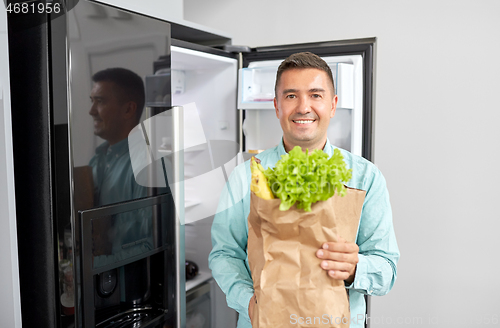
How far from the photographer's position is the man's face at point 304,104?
47.7 inches

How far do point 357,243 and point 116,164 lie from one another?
2.35 ft

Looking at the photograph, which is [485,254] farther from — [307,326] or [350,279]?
[307,326]

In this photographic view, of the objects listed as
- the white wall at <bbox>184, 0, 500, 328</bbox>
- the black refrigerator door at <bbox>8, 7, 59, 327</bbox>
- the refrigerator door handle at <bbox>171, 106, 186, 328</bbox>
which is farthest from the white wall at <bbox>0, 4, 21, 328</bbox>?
the white wall at <bbox>184, 0, 500, 328</bbox>

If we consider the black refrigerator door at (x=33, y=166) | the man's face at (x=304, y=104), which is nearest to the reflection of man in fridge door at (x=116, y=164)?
the black refrigerator door at (x=33, y=166)

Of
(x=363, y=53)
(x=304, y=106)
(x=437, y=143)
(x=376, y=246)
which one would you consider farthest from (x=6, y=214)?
(x=437, y=143)

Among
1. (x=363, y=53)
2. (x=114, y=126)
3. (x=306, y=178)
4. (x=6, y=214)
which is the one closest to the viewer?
(x=306, y=178)

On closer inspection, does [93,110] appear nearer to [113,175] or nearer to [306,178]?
[113,175]

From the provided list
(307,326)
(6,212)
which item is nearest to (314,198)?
(307,326)

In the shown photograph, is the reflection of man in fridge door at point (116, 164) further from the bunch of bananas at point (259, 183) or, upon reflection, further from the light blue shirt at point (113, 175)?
the bunch of bananas at point (259, 183)

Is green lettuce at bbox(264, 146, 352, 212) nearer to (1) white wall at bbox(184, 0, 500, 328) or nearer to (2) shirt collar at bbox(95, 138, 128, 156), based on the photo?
(2) shirt collar at bbox(95, 138, 128, 156)

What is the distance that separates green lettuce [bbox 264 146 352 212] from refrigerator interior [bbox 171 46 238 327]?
1116mm

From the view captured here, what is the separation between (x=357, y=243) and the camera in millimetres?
1200

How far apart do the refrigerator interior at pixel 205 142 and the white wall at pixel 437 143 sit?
28.7 inches

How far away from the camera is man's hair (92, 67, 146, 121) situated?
1128 mm
